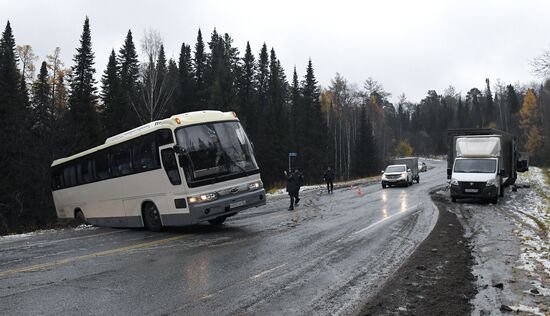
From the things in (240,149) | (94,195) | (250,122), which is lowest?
(94,195)

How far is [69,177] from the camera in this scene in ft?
56.6

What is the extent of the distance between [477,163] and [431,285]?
16.0 m

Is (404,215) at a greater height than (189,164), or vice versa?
(189,164)

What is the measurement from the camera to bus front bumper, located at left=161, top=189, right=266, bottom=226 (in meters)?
11.5

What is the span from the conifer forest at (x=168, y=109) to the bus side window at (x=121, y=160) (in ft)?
28.1

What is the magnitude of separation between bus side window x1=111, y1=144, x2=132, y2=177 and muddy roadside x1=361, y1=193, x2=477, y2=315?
9121 mm

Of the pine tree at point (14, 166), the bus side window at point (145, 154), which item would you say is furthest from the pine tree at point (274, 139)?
the bus side window at point (145, 154)

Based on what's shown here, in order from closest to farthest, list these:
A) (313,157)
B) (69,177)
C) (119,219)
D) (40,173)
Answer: (119,219) < (69,177) < (40,173) < (313,157)

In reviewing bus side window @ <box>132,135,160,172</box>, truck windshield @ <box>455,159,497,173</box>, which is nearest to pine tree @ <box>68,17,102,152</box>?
bus side window @ <box>132,135,160,172</box>

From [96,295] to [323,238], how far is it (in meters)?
6.02

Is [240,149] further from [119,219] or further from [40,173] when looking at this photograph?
[40,173]

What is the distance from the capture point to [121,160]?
1407cm

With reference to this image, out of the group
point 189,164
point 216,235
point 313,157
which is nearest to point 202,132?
point 189,164

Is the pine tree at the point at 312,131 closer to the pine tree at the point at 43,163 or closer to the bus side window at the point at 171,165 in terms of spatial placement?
the pine tree at the point at 43,163
